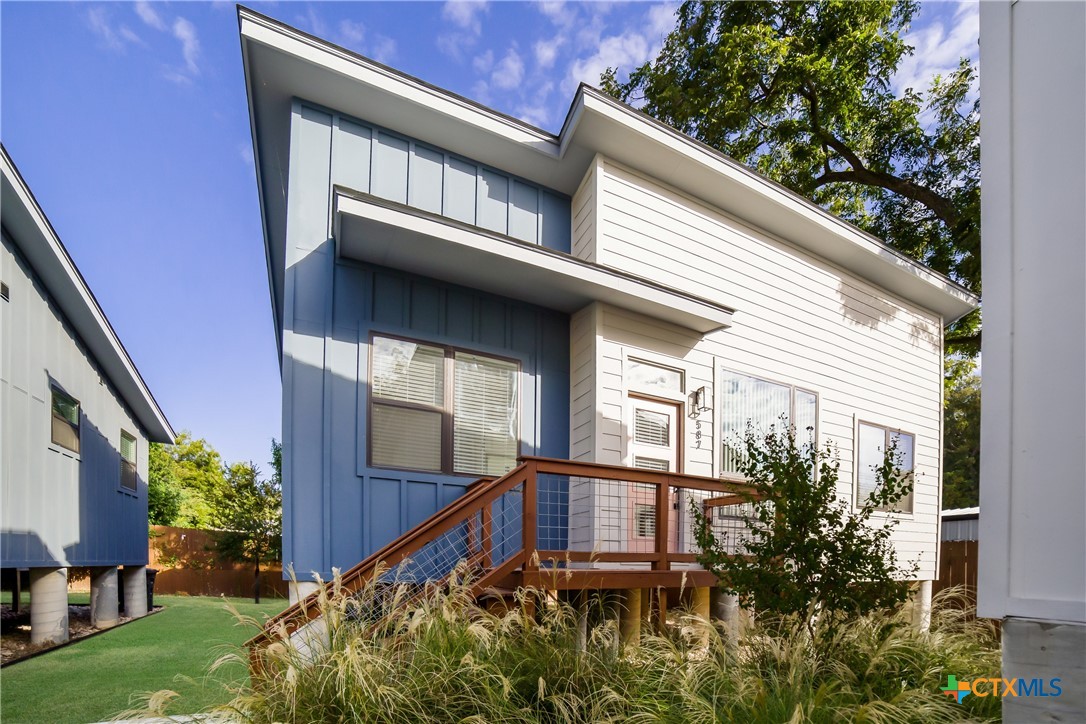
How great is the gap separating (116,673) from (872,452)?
9681 mm

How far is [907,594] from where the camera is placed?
4.30m

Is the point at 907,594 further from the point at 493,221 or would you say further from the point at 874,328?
the point at 874,328

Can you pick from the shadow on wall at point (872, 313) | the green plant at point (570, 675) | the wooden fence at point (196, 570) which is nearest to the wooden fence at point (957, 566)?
the shadow on wall at point (872, 313)

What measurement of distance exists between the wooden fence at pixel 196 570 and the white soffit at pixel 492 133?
38.2ft

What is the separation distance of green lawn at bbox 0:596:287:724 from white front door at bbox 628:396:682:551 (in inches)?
143

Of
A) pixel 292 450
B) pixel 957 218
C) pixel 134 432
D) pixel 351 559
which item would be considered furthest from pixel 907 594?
pixel 134 432

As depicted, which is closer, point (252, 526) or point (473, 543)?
point (473, 543)

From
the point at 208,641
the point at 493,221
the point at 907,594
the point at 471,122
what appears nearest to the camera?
the point at 907,594

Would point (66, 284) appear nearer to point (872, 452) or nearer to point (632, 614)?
point (632, 614)

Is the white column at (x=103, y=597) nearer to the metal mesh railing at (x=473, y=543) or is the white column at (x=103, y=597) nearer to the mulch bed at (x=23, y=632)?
the mulch bed at (x=23, y=632)

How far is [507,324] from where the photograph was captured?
702 cm

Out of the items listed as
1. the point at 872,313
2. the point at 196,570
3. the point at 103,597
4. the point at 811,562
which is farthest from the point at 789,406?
the point at 196,570

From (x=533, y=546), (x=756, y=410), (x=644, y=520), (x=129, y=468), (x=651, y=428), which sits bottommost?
(x=129, y=468)

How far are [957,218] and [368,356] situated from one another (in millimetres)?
11462
